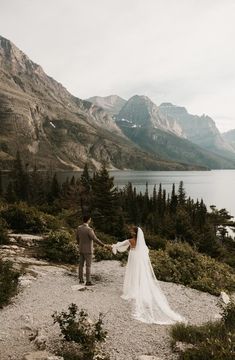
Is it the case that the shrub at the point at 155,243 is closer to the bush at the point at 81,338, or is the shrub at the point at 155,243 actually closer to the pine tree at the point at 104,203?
the bush at the point at 81,338

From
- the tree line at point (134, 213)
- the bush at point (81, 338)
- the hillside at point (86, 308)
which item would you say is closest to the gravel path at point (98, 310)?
the hillside at point (86, 308)

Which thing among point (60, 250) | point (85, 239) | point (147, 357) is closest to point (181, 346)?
point (147, 357)

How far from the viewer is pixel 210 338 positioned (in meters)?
9.45

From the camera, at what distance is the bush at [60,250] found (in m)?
19.1

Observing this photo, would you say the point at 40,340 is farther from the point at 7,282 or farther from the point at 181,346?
the point at 7,282

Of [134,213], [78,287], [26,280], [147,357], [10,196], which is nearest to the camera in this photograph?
[147,357]

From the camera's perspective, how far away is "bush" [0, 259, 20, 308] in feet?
40.0

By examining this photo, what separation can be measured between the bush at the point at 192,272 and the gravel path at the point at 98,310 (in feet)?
2.36

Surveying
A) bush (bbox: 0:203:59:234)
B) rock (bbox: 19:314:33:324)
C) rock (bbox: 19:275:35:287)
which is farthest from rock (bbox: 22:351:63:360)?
bush (bbox: 0:203:59:234)

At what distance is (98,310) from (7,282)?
3438 millimetres

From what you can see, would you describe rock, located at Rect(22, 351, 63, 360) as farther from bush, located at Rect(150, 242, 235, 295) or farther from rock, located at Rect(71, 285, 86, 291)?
bush, located at Rect(150, 242, 235, 295)

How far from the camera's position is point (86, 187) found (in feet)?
306

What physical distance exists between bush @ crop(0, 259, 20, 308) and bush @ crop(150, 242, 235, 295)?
22.5ft

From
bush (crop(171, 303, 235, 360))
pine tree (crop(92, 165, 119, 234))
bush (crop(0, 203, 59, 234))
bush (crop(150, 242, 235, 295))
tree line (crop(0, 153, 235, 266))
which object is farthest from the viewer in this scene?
pine tree (crop(92, 165, 119, 234))
